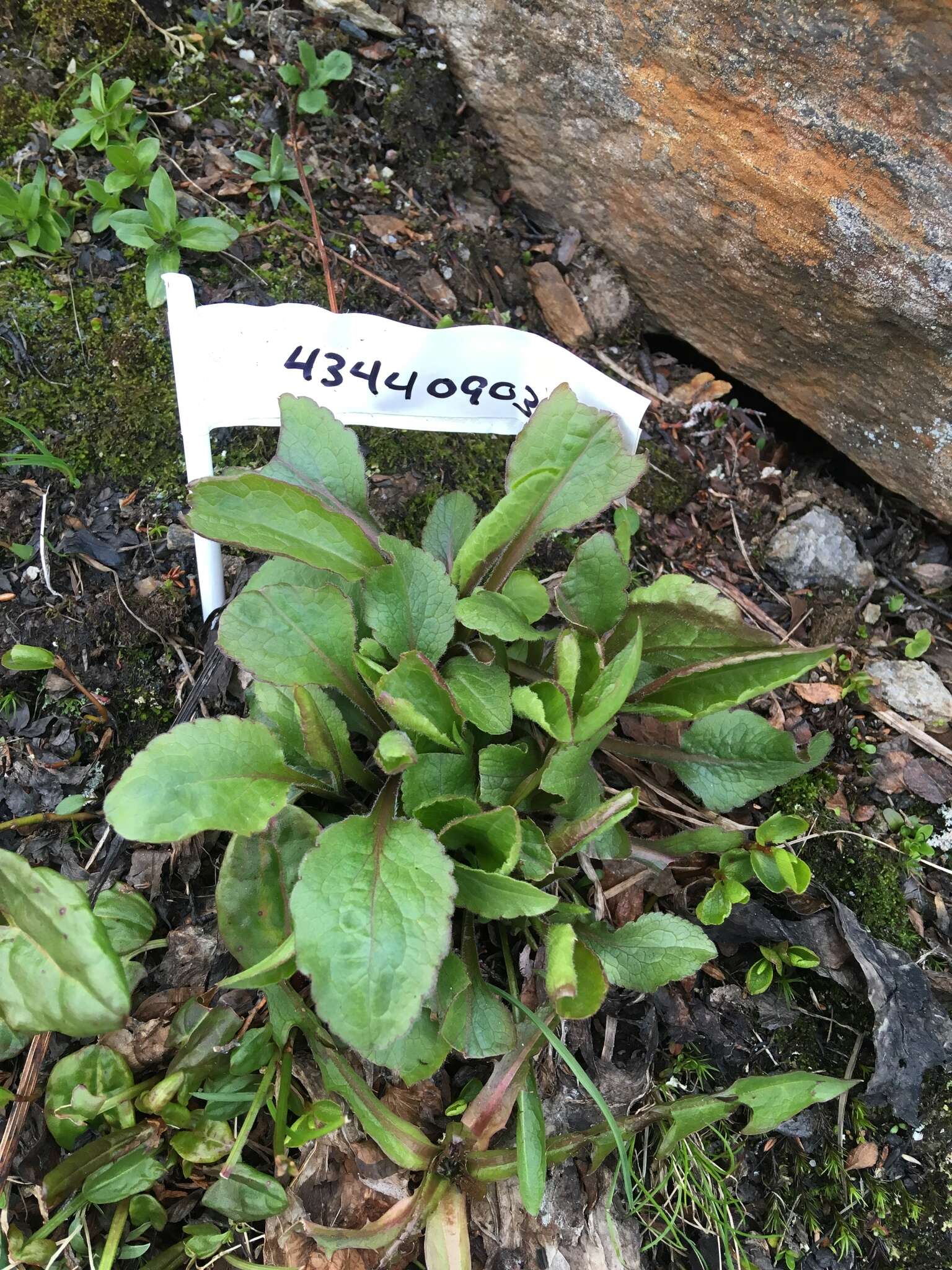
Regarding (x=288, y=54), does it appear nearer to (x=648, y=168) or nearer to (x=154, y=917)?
(x=648, y=168)

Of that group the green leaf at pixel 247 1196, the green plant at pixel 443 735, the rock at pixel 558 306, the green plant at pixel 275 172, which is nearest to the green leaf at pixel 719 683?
the green plant at pixel 443 735

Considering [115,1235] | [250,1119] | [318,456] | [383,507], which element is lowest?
[115,1235]

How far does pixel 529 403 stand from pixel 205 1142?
129 cm

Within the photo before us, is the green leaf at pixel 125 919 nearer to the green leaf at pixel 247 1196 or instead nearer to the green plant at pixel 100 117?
the green leaf at pixel 247 1196

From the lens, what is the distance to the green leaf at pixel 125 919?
1369 millimetres

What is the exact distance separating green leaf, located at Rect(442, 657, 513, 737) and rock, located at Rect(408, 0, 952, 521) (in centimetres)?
107

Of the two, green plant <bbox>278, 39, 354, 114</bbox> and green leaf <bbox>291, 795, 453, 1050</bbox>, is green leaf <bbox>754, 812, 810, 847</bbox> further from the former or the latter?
green plant <bbox>278, 39, 354, 114</bbox>

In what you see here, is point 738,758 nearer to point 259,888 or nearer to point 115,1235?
point 259,888

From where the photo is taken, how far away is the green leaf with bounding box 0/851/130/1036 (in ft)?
3.48

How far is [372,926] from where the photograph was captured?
113 cm

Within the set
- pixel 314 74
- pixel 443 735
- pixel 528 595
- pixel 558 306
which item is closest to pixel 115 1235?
pixel 443 735

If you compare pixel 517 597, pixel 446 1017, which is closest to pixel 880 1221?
pixel 446 1017

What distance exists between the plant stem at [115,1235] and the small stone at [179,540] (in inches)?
41.9

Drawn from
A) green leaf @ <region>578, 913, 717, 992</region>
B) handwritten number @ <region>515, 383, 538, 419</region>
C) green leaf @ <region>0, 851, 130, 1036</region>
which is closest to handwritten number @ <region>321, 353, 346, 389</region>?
handwritten number @ <region>515, 383, 538, 419</region>
